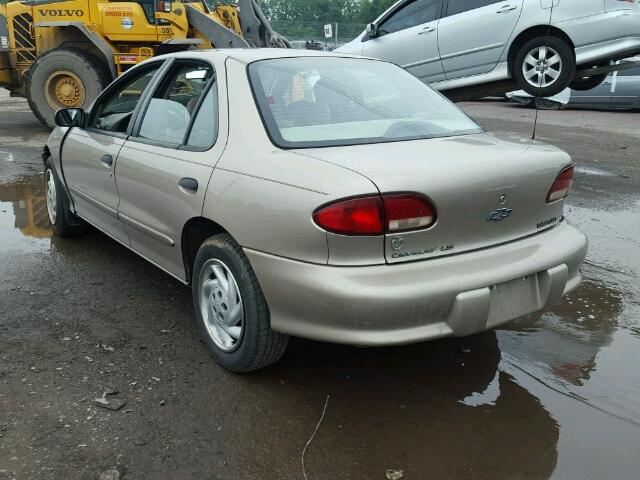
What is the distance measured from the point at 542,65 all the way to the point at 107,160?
6.16 meters

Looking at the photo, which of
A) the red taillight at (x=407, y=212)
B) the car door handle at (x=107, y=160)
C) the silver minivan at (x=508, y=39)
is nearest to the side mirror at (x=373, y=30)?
the silver minivan at (x=508, y=39)

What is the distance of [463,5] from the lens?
8445 mm

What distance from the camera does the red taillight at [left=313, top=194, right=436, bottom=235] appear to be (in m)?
2.32

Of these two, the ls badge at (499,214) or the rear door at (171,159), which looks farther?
the rear door at (171,159)

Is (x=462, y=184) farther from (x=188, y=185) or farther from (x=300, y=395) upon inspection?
(x=188, y=185)

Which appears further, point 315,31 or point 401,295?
point 315,31

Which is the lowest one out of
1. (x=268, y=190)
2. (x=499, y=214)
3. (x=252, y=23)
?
(x=499, y=214)

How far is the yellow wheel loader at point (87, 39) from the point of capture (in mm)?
10398

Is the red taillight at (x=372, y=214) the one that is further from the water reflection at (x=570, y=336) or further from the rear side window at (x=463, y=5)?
the rear side window at (x=463, y=5)

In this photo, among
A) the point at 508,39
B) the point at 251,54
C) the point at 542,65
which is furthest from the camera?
the point at 508,39

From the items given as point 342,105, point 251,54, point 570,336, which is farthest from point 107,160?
point 570,336

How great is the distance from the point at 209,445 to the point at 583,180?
6.26 meters

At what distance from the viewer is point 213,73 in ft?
10.5

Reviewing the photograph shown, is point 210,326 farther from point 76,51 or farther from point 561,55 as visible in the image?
point 76,51
